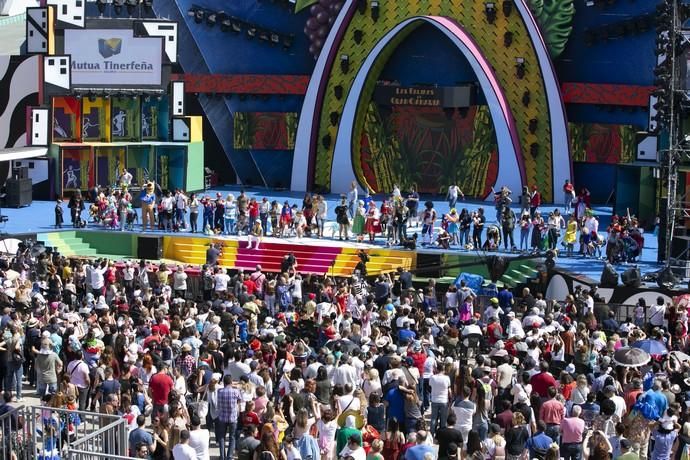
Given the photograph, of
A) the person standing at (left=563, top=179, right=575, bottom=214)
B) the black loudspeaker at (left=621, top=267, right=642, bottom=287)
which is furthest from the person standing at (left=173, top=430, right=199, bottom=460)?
the person standing at (left=563, top=179, right=575, bottom=214)

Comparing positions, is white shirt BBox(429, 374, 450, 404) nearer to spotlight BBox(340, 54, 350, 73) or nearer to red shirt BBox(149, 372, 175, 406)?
red shirt BBox(149, 372, 175, 406)

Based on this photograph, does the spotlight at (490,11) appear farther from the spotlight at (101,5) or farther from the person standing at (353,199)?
the spotlight at (101,5)

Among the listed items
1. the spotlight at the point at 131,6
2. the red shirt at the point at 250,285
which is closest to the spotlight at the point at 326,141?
the spotlight at the point at 131,6

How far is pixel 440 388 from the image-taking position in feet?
68.1

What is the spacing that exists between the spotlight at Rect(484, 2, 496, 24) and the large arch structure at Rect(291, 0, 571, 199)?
0.18m

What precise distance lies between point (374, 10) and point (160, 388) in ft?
95.8

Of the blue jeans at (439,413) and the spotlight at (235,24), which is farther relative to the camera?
the spotlight at (235,24)

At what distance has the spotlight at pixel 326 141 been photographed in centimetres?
4950

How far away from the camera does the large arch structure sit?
46.7m

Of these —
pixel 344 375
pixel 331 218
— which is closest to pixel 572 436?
pixel 344 375

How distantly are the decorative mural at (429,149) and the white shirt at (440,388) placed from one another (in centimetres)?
2755

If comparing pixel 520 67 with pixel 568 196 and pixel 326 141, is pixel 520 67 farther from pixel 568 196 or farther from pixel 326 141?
pixel 326 141

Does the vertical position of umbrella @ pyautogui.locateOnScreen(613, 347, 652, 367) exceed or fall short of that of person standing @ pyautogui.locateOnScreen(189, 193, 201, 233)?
it falls short

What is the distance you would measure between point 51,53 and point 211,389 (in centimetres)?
2712
